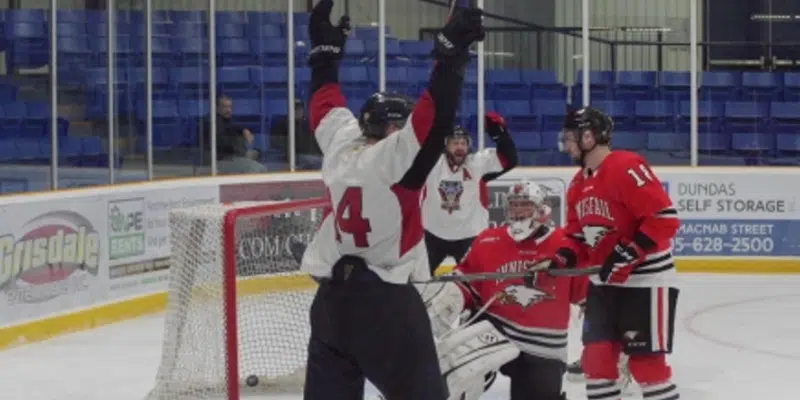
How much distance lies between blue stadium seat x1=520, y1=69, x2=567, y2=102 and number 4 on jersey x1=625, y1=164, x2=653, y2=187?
256 inches

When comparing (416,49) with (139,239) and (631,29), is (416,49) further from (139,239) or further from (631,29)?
(139,239)

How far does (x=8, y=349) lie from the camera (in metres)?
7.78

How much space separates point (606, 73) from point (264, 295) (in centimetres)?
578

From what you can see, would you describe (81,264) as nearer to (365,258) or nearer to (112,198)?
(112,198)

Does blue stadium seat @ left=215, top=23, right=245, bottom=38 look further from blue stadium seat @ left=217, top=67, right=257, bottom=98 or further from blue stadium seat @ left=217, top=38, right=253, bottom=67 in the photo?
blue stadium seat @ left=217, top=67, right=257, bottom=98

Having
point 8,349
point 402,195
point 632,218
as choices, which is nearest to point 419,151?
point 402,195

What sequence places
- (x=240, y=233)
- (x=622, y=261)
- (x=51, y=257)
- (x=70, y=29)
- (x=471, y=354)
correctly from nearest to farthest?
(x=622, y=261), (x=471, y=354), (x=240, y=233), (x=51, y=257), (x=70, y=29)

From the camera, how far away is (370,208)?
352 cm

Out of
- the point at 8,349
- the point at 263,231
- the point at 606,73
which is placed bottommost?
the point at 8,349

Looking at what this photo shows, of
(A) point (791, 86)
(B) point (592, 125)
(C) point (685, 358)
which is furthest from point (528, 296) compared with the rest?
(A) point (791, 86)

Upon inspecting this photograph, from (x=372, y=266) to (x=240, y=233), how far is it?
2.42 m

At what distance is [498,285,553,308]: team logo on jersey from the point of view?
17.3ft

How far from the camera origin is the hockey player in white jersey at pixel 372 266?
3508 millimetres

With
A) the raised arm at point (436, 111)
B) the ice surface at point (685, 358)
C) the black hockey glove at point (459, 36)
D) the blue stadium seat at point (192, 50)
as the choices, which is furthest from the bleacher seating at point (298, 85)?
the black hockey glove at point (459, 36)
